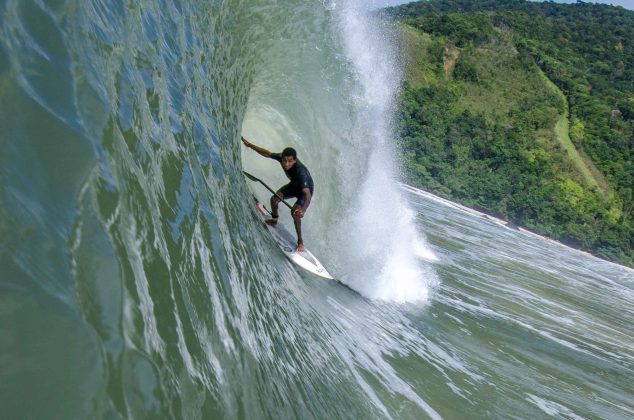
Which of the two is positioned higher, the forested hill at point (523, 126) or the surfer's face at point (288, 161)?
the forested hill at point (523, 126)

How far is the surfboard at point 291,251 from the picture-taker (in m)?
8.39

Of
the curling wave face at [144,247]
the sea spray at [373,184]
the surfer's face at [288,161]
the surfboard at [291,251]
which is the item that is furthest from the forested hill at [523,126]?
the curling wave face at [144,247]

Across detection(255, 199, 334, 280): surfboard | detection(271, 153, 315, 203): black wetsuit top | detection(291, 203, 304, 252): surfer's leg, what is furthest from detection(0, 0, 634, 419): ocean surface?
detection(271, 153, 315, 203): black wetsuit top

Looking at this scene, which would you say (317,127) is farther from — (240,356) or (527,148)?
(527,148)

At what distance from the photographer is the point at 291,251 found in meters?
8.46

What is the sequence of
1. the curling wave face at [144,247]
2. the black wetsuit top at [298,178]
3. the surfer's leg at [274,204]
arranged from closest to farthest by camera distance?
1. the curling wave face at [144,247]
2. the black wetsuit top at [298,178]
3. the surfer's leg at [274,204]

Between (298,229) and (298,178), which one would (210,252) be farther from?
(298,178)

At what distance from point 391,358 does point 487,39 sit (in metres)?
124

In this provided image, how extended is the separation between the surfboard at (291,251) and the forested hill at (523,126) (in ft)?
211

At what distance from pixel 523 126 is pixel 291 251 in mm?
100886

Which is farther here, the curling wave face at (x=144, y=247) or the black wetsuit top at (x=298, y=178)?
the black wetsuit top at (x=298, y=178)

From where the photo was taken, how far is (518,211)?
76.6 m

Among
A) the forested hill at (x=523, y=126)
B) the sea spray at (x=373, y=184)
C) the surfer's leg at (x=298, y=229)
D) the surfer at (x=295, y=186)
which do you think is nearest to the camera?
the surfer's leg at (x=298, y=229)

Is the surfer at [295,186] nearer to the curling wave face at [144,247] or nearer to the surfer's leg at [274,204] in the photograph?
the surfer's leg at [274,204]
